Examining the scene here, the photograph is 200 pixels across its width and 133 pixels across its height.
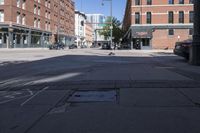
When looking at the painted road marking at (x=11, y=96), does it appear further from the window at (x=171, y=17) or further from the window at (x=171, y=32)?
the window at (x=171, y=17)

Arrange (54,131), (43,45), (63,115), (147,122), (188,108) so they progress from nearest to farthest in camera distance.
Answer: (54,131) → (147,122) → (63,115) → (188,108) → (43,45)

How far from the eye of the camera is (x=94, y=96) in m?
9.91

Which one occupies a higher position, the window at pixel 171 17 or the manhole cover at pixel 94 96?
the window at pixel 171 17

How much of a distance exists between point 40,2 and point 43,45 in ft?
33.2

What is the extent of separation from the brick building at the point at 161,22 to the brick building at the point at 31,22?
2165 cm

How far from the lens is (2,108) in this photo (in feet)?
27.2

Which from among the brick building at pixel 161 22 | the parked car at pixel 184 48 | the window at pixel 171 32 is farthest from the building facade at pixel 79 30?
the parked car at pixel 184 48

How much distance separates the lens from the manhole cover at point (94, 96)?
30.6 feet

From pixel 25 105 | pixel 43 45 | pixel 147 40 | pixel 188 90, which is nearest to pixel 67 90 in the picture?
pixel 25 105

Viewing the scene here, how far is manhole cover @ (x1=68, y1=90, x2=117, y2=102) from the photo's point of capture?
30.6ft

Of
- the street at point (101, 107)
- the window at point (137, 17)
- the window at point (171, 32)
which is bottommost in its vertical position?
the street at point (101, 107)

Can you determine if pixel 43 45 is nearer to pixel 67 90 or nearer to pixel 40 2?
pixel 40 2

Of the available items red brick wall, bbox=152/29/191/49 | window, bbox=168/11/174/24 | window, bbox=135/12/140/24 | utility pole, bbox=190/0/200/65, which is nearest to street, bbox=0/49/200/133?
utility pole, bbox=190/0/200/65

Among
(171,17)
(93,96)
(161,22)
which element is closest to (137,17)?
(161,22)
